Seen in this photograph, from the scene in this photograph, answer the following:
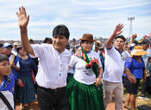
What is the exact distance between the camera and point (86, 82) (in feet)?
10.4

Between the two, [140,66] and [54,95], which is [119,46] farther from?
[54,95]

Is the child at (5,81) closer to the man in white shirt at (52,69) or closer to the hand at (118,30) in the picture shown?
the man in white shirt at (52,69)

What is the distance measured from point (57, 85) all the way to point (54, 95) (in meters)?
0.16

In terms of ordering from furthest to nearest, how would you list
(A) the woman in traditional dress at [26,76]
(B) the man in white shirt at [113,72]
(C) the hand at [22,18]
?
(A) the woman in traditional dress at [26,76], (B) the man in white shirt at [113,72], (C) the hand at [22,18]

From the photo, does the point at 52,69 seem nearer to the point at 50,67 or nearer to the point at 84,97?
the point at 50,67

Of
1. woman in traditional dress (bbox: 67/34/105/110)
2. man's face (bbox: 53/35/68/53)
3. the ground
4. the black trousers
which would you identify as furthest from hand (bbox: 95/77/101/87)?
the ground

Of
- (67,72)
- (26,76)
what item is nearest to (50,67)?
(67,72)

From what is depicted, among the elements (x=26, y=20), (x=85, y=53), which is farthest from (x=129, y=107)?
(x=26, y=20)

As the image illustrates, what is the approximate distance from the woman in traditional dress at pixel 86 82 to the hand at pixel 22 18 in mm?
1639

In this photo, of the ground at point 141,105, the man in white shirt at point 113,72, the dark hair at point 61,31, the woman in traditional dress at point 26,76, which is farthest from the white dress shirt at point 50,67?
the ground at point 141,105

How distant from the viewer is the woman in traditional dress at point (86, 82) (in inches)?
125

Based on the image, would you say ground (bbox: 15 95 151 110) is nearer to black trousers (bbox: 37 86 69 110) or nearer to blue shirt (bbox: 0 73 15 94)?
black trousers (bbox: 37 86 69 110)

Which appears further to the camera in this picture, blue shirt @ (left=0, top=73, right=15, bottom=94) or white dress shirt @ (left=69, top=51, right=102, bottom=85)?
white dress shirt @ (left=69, top=51, right=102, bottom=85)

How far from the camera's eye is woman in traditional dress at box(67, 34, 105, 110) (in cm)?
318
